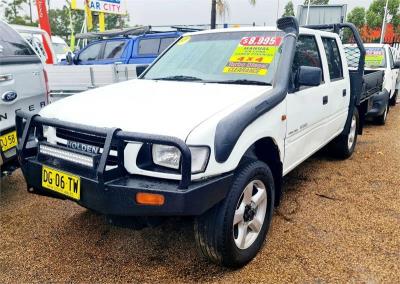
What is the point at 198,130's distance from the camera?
2152mm

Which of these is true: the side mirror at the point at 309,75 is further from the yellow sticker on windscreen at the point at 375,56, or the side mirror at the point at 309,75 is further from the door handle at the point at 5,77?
the yellow sticker on windscreen at the point at 375,56

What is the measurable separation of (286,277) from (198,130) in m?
1.20

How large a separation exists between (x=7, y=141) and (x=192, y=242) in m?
1.87

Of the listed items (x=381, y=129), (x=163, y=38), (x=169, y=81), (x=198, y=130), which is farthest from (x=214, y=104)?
(x=163, y=38)

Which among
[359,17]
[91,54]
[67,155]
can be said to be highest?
[359,17]

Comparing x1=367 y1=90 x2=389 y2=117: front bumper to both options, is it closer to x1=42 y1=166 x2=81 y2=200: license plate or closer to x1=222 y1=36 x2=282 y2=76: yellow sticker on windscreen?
x1=222 y1=36 x2=282 y2=76: yellow sticker on windscreen

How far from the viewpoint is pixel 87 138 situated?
2.43 m

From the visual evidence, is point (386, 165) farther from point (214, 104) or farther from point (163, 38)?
point (163, 38)

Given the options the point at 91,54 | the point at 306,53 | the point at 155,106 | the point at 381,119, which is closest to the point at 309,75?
the point at 306,53

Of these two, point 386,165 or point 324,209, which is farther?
point 386,165

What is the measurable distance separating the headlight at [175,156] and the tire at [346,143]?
129 inches

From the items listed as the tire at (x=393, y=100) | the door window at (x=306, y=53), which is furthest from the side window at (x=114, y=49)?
the tire at (x=393, y=100)

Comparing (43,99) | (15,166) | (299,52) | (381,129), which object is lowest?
(381,129)

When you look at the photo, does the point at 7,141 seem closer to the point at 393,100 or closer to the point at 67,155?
the point at 67,155
